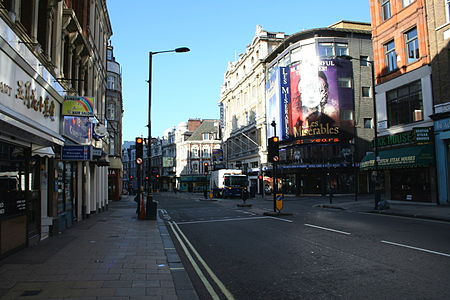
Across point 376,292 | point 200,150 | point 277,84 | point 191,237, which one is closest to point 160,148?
point 200,150

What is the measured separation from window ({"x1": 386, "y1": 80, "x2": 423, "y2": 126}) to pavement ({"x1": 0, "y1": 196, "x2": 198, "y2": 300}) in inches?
753

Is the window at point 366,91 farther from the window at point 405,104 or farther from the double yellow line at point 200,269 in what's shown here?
the double yellow line at point 200,269

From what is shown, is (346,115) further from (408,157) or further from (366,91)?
(408,157)

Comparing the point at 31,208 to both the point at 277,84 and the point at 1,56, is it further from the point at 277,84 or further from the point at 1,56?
the point at 277,84

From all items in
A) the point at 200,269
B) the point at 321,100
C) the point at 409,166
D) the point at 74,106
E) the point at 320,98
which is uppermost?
the point at 320,98

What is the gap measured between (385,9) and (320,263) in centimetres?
2439

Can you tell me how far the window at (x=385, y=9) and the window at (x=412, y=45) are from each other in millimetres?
2674

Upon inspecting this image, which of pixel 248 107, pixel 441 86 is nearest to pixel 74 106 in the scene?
pixel 441 86

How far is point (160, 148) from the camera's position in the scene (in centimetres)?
11344

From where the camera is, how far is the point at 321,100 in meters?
45.0

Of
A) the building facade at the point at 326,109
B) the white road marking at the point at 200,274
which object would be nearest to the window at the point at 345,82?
the building facade at the point at 326,109

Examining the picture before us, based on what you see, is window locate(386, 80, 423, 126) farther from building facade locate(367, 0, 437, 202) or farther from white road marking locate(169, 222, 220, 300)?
white road marking locate(169, 222, 220, 300)

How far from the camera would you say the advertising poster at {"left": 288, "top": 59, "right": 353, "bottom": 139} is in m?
44.8

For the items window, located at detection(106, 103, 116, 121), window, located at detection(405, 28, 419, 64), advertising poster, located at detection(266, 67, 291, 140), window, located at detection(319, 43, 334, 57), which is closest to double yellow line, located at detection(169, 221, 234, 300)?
window, located at detection(405, 28, 419, 64)
